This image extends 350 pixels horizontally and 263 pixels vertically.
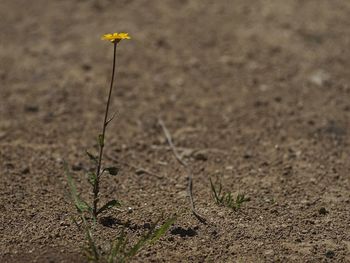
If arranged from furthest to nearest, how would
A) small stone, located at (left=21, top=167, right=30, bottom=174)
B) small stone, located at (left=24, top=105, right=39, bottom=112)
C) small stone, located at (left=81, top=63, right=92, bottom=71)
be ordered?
small stone, located at (left=81, top=63, right=92, bottom=71) < small stone, located at (left=24, top=105, right=39, bottom=112) < small stone, located at (left=21, top=167, right=30, bottom=174)

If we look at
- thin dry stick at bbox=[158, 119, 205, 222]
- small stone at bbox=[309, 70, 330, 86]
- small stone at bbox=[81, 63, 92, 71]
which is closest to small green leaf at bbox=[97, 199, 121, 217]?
thin dry stick at bbox=[158, 119, 205, 222]

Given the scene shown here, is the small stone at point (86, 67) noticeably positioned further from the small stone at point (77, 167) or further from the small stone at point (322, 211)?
the small stone at point (322, 211)

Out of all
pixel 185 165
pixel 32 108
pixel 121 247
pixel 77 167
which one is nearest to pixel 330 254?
pixel 121 247

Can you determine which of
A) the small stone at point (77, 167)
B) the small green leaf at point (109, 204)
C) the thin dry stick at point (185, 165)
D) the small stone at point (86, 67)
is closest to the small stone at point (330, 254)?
the thin dry stick at point (185, 165)

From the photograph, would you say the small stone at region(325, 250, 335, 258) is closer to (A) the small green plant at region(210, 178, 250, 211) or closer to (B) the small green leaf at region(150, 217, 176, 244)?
(A) the small green plant at region(210, 178, 250, 211)

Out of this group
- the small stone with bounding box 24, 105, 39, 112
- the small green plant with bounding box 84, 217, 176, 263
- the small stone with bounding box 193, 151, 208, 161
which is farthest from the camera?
the small stone with bounding box 24, 105, 39, 112

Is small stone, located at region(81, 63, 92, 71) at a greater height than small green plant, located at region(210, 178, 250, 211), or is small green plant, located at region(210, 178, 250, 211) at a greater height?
small stone, located at region(81, 63, 92, 71)

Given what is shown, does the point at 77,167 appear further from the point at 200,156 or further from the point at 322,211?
the point at 322,211
